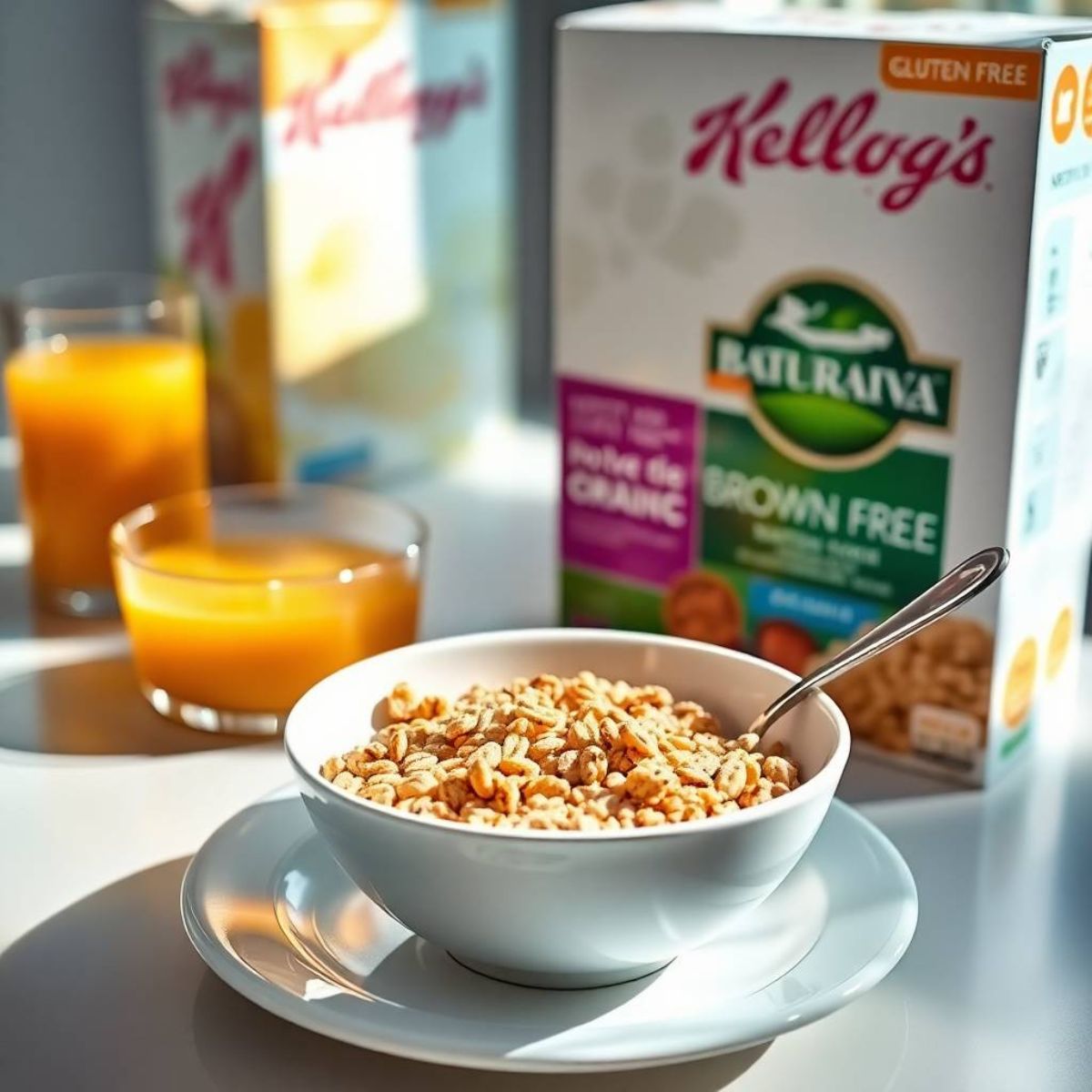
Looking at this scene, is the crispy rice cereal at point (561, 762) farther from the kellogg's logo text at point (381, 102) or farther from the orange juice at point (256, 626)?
the kellogg's logo text at point (381, 102)

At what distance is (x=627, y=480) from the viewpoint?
40.9 inches

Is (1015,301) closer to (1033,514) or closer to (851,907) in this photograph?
(1033,514)

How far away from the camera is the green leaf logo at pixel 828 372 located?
0.89m

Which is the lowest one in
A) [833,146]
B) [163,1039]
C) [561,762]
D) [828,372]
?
[163,1039]

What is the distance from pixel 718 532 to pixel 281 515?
0.30 meters

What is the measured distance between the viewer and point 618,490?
41.1 inches

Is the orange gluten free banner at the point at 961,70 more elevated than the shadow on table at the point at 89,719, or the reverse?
the orange gluten free banner at the point at 961,70

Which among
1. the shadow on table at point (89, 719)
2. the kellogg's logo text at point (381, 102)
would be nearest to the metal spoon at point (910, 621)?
the shadow on table at point (89, 719)

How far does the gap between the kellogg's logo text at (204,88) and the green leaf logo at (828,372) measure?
458 millimetres

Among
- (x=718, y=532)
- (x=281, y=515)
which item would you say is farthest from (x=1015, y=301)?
(x=281, y=515)

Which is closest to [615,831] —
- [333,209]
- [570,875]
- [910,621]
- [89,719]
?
[570,875]

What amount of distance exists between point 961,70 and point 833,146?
8cm

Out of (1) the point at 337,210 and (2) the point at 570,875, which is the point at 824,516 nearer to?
(2) the point at 570,875

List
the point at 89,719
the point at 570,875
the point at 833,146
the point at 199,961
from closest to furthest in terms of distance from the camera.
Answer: the point at 570,875 < the point at 199,961 < the point at 833,146 < the point at 89,719
